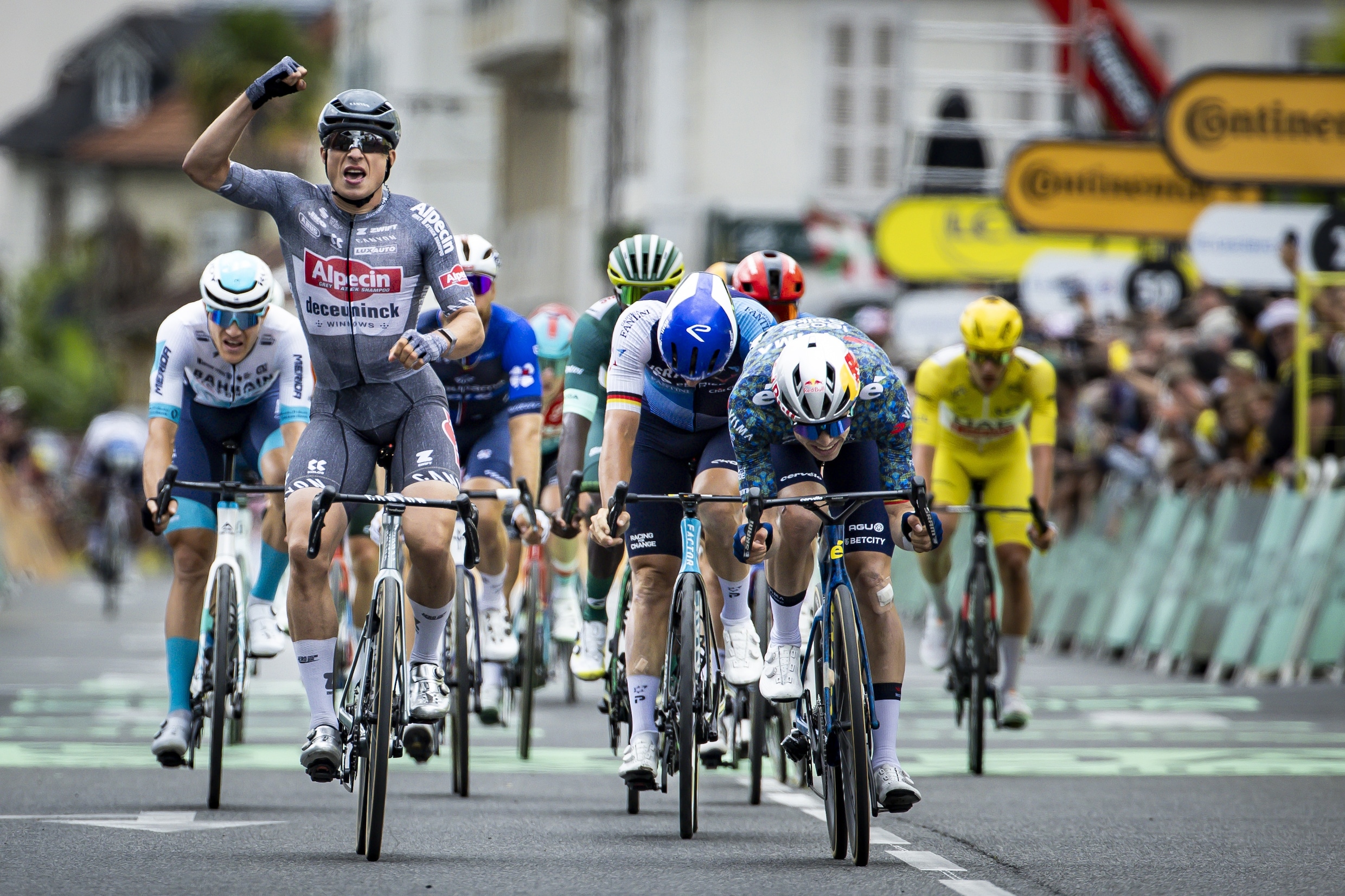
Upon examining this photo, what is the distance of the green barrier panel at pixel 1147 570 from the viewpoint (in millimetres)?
19359

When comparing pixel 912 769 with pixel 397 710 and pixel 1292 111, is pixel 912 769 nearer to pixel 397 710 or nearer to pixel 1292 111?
pixel 397 710

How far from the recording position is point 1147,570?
19609 mm

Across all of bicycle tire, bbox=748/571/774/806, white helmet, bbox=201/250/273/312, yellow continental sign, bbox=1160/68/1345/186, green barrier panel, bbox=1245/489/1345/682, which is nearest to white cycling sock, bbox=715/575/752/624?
bicycle tire, bbox=748/571/774/806

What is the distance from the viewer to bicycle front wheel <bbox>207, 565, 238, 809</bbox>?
9.88 meters

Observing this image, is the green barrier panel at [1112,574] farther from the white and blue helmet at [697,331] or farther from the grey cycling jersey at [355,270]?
the grey cycling jersey at [355,270]

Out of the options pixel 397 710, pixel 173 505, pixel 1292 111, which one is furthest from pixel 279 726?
pixel 1292 111

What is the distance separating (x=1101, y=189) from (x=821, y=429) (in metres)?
16.0

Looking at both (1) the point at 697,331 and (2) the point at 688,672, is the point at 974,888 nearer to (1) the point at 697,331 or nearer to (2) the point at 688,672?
(2) the point at 688,672

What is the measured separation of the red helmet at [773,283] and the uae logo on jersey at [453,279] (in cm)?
223

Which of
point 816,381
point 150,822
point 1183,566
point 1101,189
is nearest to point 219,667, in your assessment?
point 150,822

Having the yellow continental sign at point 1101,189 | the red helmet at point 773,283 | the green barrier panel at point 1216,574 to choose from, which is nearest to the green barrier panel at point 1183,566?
the green barrier panel at point 1216,574

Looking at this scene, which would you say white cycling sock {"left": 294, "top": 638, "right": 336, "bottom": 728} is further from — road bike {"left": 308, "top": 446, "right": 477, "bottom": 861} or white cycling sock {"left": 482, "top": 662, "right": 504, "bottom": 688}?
white cycling sock {"left": 482, "top": 662, "right": 504, "bottom": 688}

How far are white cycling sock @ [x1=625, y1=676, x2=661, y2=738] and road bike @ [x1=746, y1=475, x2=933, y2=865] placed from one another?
2.61 feet

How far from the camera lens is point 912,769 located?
1188 cm
